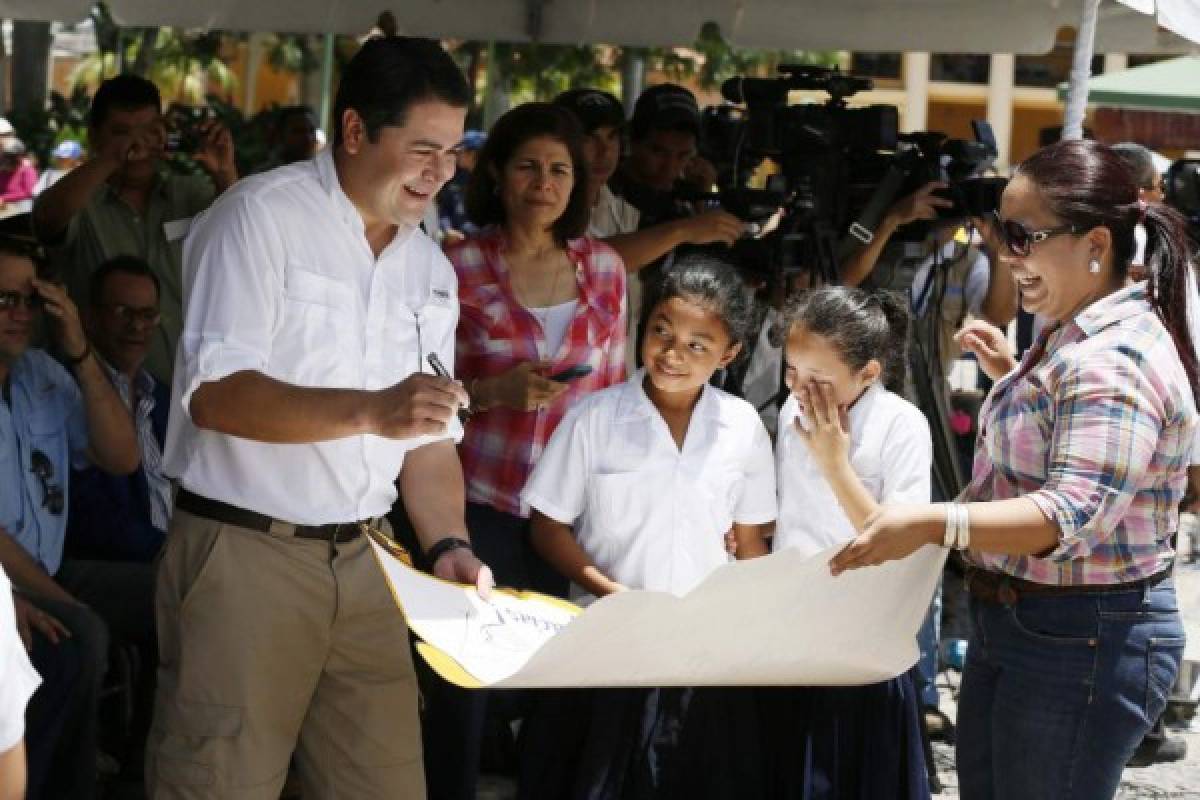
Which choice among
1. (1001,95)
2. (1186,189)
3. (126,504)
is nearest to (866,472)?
(126,504)

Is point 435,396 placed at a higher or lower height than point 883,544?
higher

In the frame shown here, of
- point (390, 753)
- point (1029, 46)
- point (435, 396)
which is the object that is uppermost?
point (1029, 46)

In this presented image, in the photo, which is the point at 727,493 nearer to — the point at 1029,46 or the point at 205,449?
the point at 205,449

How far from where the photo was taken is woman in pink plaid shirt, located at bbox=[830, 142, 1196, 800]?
325cm

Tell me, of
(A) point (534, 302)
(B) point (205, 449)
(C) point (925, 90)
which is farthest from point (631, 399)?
(C) point (925, 90)

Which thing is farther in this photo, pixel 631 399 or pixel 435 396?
pixel 631 399

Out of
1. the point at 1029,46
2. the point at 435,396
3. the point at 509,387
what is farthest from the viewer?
the point at 1029,46

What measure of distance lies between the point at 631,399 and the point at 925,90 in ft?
111

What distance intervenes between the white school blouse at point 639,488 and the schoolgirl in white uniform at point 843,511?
0.19m

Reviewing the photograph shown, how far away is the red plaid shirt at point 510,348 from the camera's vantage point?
478 centimetres

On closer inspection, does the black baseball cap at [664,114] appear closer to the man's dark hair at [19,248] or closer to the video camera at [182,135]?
the video camera at [182,135]

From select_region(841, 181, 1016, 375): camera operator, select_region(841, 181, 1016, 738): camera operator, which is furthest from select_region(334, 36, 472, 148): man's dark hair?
select_region(841, 181, 1016, 375): camera operator

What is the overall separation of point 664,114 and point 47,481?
8.58 ft

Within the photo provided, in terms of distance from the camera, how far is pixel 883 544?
3252mm
